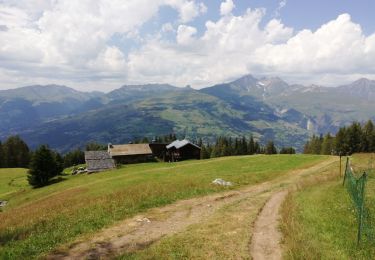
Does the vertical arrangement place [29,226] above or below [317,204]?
below

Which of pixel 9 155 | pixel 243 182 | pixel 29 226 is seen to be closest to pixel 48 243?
pixel 29 226

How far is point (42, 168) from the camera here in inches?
3590

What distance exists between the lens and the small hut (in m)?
102

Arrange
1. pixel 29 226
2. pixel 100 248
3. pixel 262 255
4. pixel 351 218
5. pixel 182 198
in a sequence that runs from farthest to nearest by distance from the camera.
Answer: pixel 182 198, pixel 29 226, pixel 351 218, pixel 100 248, pixel 262 255

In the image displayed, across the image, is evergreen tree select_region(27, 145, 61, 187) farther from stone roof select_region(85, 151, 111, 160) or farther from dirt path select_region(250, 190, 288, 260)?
dirt path select_region(250, 190, 288, 260)

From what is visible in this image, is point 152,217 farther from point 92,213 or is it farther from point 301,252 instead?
point 301,252

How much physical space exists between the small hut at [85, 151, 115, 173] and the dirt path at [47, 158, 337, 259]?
75078 millimetres

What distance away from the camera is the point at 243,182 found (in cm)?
4025

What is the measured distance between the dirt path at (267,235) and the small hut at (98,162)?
8203cm

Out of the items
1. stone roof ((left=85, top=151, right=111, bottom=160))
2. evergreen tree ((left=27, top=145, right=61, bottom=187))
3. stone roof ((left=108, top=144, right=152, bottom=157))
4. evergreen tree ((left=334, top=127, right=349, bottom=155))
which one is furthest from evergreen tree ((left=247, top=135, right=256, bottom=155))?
evergreen tree ((left=27, top=145, right=61, bottom=187))

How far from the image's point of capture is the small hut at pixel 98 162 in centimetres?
10219

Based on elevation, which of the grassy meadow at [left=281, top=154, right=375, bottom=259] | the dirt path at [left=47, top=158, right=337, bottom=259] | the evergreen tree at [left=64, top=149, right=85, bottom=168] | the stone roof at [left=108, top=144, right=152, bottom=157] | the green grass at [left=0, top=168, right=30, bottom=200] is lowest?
the green grass at [left=0, top=168, right=30, bottom=200]

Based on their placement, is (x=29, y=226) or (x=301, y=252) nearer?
(x=301, y=252)

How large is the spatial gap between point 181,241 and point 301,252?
6.37 m
